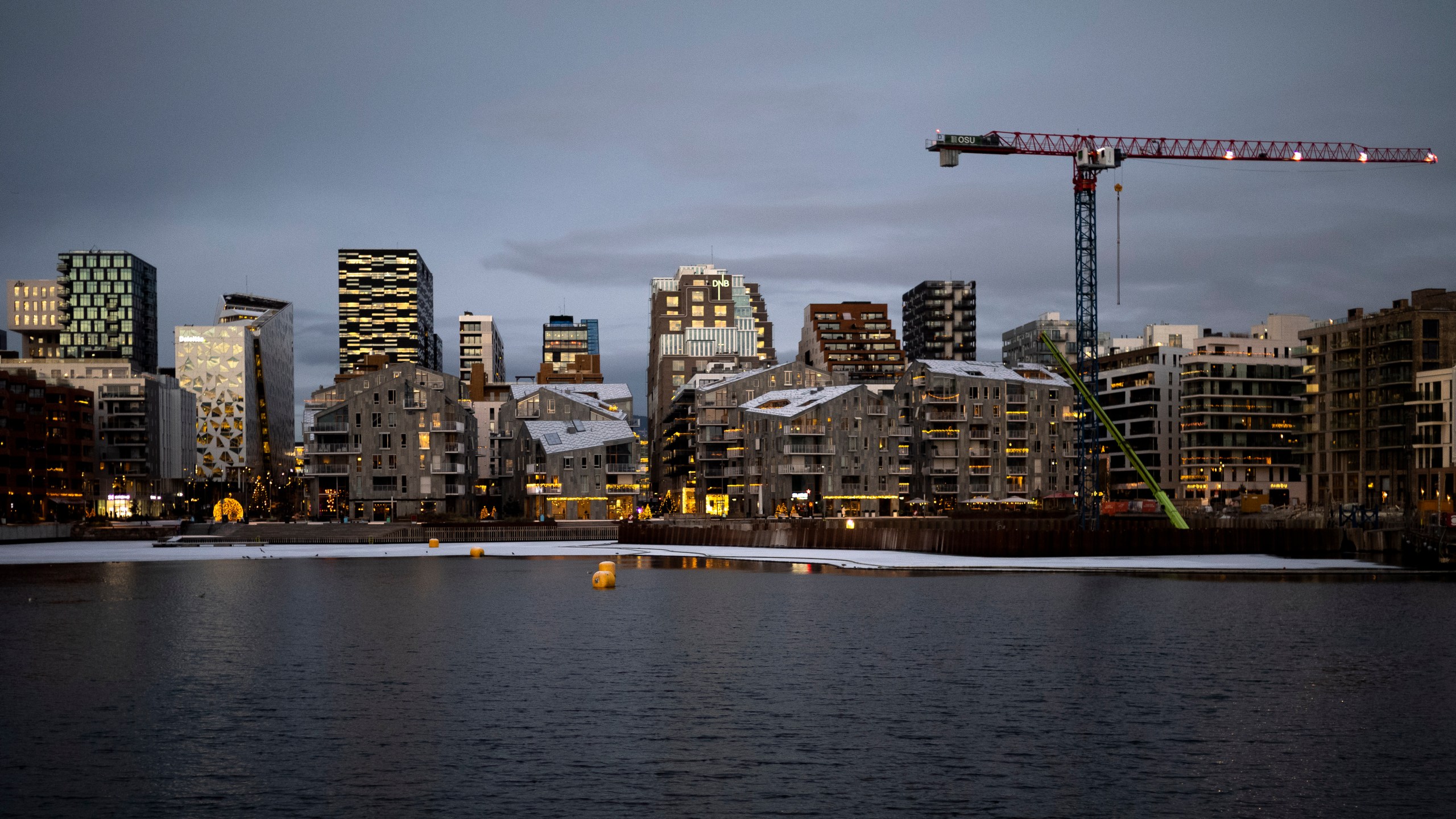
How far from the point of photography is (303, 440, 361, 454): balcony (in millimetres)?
168875

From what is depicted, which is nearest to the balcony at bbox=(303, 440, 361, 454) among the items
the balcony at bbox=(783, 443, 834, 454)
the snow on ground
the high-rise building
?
the snow on ground

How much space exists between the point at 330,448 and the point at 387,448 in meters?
7.10

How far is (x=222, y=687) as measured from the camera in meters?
36.0

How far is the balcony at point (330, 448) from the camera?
554 ft

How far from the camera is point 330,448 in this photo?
555ft

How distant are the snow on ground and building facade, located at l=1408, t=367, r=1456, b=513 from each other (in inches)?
3443

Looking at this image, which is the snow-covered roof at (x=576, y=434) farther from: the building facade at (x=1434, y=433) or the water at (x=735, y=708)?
the water at (x=735, y=708)

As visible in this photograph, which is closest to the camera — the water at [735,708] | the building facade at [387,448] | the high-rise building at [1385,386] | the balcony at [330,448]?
the water at [735,708]

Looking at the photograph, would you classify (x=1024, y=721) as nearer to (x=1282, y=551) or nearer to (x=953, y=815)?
(x=953, y=815)

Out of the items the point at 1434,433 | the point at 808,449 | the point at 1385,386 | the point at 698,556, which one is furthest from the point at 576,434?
the point at 1385,386

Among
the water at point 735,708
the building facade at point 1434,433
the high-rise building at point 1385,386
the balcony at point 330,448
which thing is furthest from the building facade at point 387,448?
the building facade at point 1434,433

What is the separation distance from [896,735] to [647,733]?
5.47 metres

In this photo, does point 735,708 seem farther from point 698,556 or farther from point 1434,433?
point 1434,433

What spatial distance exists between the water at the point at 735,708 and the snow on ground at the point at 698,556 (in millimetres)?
25300
